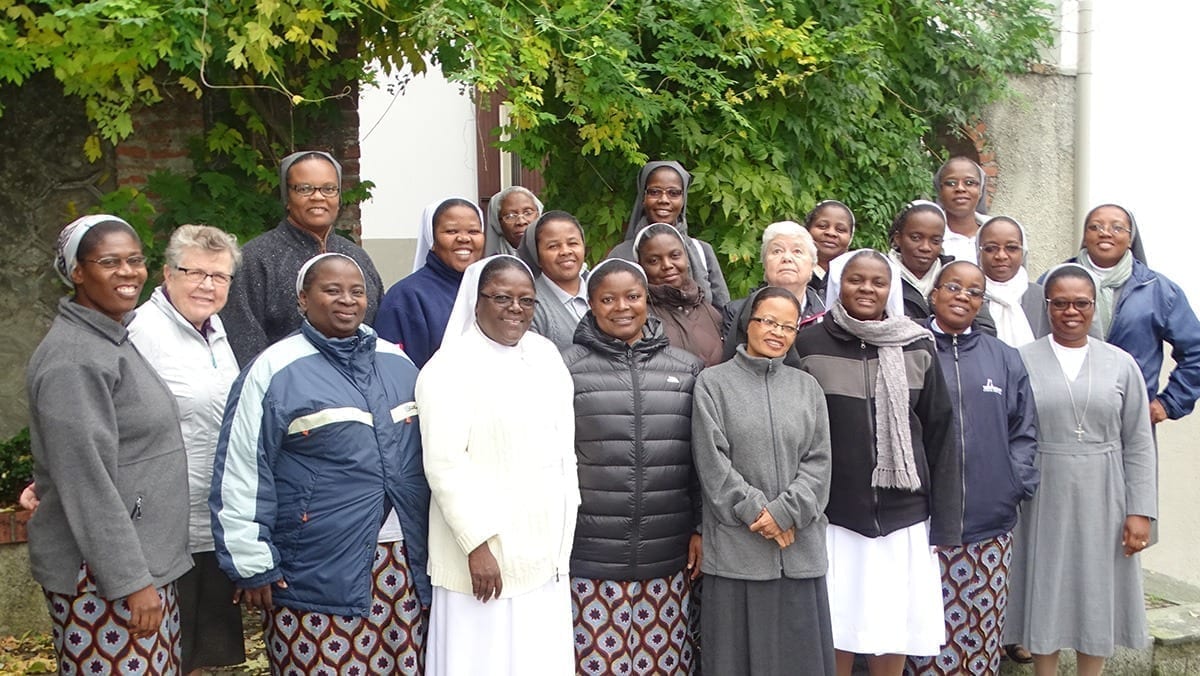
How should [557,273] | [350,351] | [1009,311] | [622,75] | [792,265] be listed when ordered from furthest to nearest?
[622,75] → [1009,311] → [792,265] → [557,273] → [350,351]

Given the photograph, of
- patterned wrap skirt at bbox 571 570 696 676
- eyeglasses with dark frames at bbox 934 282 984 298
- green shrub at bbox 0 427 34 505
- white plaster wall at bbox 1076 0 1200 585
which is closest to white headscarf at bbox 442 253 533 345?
patterned wrap skirt at bbox 571 570 696 676

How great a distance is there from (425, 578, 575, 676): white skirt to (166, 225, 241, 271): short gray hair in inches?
55.6

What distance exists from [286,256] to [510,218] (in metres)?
1.15

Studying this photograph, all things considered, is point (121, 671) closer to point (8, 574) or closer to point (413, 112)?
point (8, 574)

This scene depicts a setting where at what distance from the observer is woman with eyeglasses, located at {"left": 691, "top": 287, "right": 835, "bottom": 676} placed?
14.5 feet

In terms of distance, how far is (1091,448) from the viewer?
16.8 ft

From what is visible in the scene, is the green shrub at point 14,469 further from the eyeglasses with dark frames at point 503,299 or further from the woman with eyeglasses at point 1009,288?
the woman with eyeglasses at point 1009,288

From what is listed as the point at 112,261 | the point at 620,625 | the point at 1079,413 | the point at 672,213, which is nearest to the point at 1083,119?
the point at 1079,413

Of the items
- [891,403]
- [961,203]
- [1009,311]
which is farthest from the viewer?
[961,203]

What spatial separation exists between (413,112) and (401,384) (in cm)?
798

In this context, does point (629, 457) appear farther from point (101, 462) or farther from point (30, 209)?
point (30, 209)

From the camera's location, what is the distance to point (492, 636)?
411cm

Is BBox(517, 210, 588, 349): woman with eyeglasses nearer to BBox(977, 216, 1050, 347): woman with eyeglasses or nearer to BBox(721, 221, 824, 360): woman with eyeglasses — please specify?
BBox(721, 221, 824, 360): woman with eyeglasses

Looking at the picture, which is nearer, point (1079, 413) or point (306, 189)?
point (306, 189)
